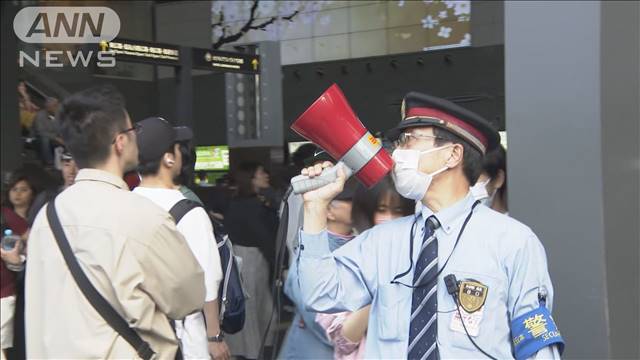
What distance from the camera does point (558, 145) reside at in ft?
10.6

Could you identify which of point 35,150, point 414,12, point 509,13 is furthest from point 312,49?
point 509,13

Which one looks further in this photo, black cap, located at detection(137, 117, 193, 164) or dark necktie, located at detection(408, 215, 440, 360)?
black cap, located at detection(137, 117, 193, 164)

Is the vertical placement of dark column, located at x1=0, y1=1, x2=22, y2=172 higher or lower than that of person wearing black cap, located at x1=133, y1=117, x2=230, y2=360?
higher

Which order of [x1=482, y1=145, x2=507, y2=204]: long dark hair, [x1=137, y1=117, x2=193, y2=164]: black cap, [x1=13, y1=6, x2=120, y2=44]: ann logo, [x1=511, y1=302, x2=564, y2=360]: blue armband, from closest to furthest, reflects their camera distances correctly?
1. [x1=511, y1=302, x2=564, y2=360]: blue armband
2. [x1=137, y1=117, x2=193, y2=164]: black cap
3. [x1=482, y1=145, x2=507, y2=204]: long dark hair
4. [x1=13, y1=6, x2=120, y2=44]: ann logo

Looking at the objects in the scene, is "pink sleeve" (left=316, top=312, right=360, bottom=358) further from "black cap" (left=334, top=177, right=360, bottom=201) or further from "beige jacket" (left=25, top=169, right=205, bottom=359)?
"beige jacket" (left=25, top=169, right=205, bottom=359)

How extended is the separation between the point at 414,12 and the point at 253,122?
345 centimetres

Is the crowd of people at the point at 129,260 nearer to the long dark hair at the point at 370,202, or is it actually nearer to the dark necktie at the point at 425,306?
the dark necktie at the point at 425,306

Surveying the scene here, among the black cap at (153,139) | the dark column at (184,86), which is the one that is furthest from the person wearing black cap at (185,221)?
the dark column at (184,86)

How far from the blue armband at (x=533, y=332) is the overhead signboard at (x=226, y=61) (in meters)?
5.41

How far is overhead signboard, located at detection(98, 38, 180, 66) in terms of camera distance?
593cm

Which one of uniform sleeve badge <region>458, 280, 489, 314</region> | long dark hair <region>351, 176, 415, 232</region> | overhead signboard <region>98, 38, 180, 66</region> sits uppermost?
overhead signboard <region>98, 38, 180, 66</region>

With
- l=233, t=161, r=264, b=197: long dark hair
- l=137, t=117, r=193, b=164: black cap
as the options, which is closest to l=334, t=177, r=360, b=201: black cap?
l=137, t=117, r=193, b=164: black cap

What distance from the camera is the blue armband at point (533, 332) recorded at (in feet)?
6.53

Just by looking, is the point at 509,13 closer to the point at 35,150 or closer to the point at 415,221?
the point at 415,221
